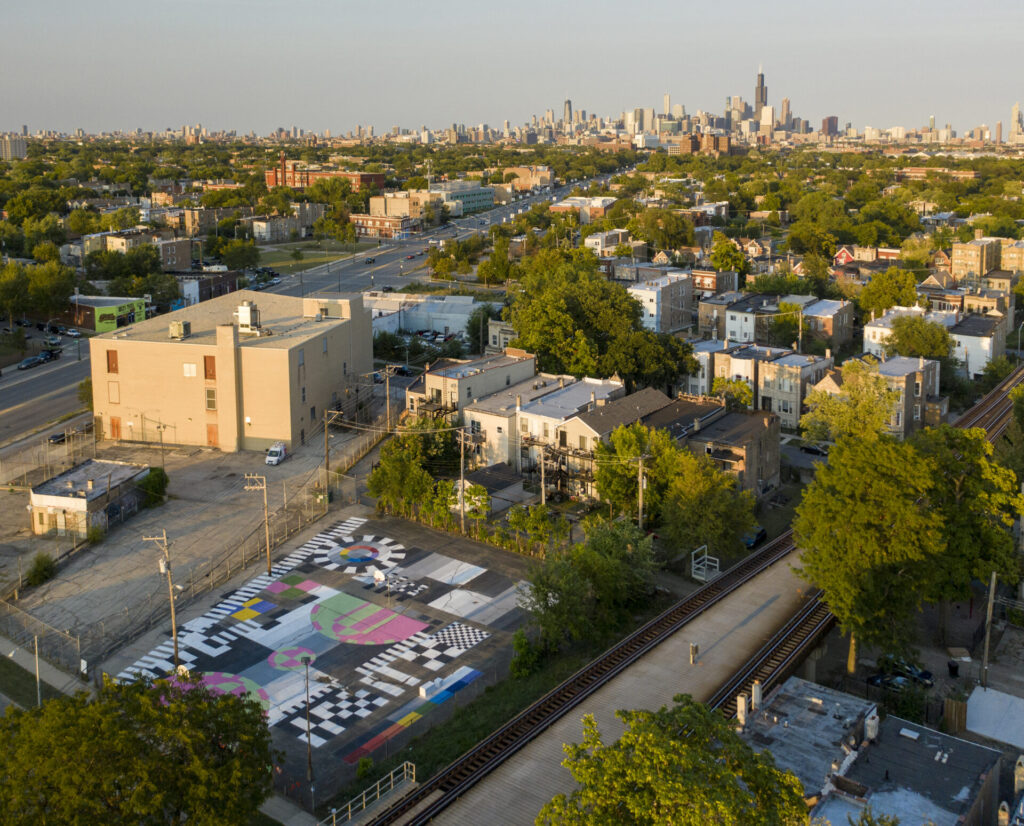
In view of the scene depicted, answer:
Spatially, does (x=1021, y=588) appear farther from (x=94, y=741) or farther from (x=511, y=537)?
(x=94, y=741)

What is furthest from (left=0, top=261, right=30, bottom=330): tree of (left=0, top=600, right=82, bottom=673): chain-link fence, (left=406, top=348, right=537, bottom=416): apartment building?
(left=0, top=600, right=82, bottom=673): chain-link fence

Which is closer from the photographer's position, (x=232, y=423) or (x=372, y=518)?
(x=372, y=518)

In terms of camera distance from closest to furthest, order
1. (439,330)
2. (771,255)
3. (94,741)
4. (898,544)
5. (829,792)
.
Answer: (94,741) → (829,792) → (898,544) → (439,330) → (771,255)

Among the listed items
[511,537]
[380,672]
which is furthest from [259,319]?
[380,672]

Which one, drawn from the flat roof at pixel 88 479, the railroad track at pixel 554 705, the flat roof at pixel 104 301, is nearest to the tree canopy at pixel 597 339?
the railroad track at pixel 554 705

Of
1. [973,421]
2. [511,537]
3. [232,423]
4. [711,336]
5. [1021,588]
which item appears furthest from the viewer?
[711,336]

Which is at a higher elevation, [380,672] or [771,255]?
[771,255]

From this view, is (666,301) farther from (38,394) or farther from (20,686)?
(20,686)

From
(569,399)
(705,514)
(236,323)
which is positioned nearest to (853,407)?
(569,399)
